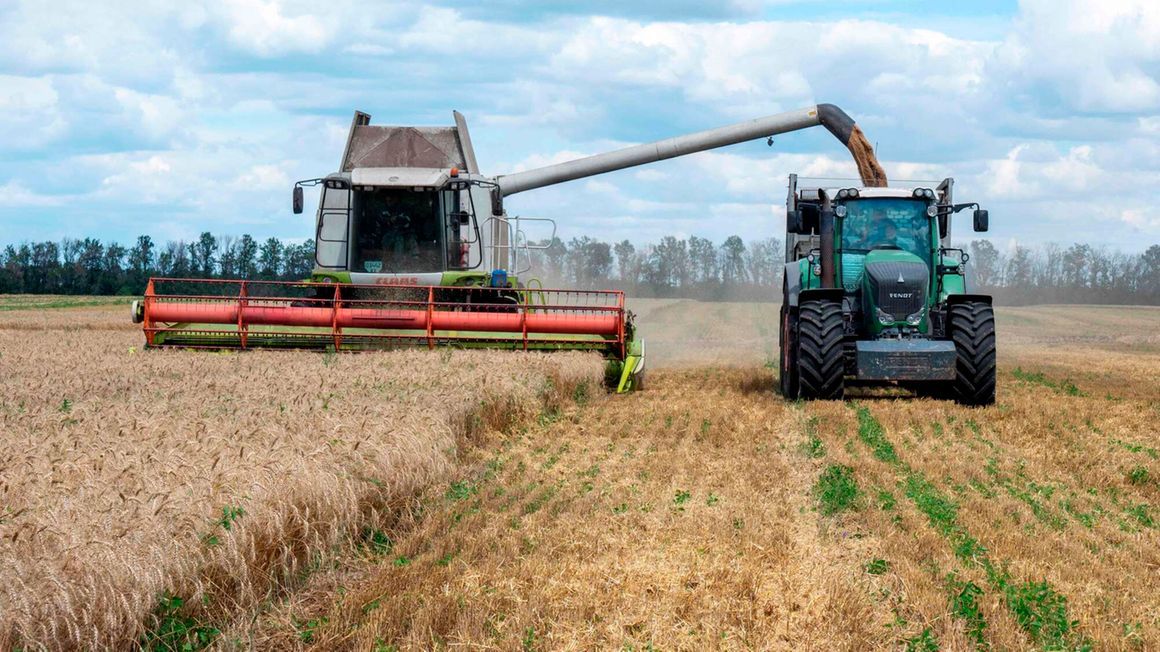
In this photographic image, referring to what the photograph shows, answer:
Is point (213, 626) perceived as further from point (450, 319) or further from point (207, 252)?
point (207, 252)

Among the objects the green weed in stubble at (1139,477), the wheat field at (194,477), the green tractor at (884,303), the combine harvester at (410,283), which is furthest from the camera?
the combine harvester at (410,283)

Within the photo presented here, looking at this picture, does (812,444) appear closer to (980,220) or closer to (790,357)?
(790,357)

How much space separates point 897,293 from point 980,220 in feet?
4.60

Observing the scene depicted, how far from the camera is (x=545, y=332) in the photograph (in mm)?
14398

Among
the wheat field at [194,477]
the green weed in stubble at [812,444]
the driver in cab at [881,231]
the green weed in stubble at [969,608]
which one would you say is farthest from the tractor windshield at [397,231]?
the green weed in stubble at [969,608]

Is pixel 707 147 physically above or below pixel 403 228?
above

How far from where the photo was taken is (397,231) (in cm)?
1592

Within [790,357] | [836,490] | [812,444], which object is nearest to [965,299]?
[790,357]

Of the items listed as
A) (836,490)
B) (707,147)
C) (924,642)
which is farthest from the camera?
(707,147)

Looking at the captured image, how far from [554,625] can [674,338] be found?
84.9ft

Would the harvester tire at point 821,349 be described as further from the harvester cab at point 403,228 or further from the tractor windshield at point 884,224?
the harvester cab at point 403,228

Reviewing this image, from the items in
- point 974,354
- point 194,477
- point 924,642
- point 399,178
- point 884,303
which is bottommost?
point 924,642

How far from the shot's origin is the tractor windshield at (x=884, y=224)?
44.9 ft

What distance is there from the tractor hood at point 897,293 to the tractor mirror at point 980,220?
2.55ft
